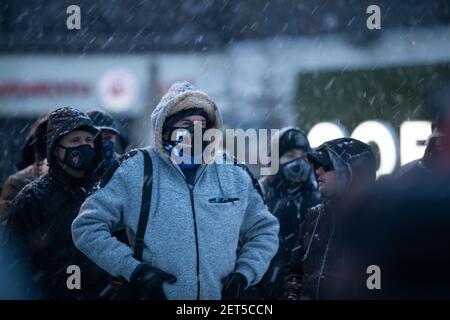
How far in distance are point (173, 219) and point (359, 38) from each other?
440 inches

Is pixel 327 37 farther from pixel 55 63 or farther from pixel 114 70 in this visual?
pixel 55 63

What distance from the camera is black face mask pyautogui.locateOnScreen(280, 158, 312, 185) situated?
5238mm

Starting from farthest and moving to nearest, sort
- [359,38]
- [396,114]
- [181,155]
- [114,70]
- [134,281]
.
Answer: [114,70] → [359,38] → [396,114] → [181,155] → [134,281]

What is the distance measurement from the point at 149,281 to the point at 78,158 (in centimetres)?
115

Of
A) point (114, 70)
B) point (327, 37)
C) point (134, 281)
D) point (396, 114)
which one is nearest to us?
point (134, 281)

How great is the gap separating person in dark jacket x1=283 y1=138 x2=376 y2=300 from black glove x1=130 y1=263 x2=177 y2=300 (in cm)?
88

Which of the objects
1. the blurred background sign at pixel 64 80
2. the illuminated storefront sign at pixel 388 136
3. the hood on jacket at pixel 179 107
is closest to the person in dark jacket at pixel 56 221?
the hood on jacket at pixel 179 107

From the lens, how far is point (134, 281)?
3193 mm

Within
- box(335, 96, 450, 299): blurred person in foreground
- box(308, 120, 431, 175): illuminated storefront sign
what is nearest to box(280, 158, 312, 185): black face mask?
box(335, 96, 450, 299): blurred person in foreground

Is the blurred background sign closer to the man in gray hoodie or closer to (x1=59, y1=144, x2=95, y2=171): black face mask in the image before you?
(x1=59, y1=144, x2=95, y2=171): black face mask

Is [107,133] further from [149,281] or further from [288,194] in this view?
[149,281]

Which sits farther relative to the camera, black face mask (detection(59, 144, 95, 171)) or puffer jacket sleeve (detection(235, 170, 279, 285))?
black face mask (detection(59, 144, 95, 171))

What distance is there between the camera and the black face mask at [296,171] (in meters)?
5.24
